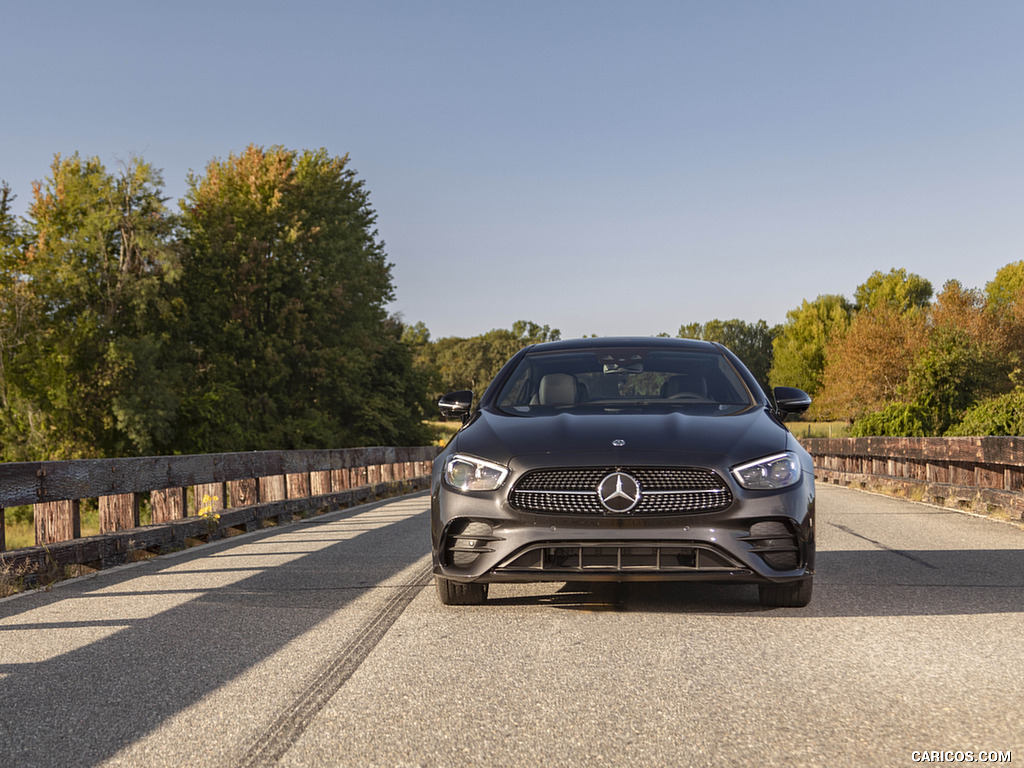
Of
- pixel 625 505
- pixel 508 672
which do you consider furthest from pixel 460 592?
pixel 508 672

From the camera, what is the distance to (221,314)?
164ft

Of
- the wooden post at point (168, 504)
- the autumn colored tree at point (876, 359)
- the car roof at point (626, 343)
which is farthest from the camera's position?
the autumn colored tree at point (876, 359)

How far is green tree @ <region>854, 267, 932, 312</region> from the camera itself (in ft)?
317

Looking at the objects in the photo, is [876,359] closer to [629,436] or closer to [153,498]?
[153,498]

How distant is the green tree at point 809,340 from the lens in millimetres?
103250

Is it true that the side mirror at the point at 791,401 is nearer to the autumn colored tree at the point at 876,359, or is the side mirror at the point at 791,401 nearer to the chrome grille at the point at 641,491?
the chrome grille at the point at 641,491

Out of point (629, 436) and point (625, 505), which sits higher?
point (629, 436)

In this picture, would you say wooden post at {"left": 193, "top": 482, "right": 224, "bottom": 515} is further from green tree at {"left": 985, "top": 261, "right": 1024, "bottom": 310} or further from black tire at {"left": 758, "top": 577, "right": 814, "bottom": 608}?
green tree at {"left": 985, "top": 261, "right": 1024, "bottom": 310}

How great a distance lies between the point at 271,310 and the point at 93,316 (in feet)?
34.2

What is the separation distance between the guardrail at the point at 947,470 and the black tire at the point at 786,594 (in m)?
6.42

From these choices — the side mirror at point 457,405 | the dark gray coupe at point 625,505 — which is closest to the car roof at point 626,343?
the side mirror at point 457,405

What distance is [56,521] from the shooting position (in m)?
7.77

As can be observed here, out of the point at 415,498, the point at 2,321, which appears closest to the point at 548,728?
the point at 415,498

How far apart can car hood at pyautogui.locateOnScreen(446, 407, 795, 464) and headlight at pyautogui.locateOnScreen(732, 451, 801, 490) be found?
0.16ft
